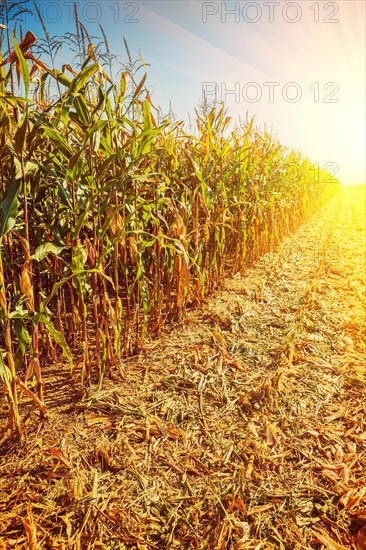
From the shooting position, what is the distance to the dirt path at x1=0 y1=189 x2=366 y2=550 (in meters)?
1.48

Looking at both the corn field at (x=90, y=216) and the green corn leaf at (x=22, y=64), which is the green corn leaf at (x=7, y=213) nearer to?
the corn field at (x=90, y=216)

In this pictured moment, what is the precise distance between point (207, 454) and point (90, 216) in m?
1.78

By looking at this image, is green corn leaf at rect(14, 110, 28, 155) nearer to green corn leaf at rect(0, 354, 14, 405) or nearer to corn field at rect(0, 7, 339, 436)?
corn field at rect(0, 7, 339, 436)

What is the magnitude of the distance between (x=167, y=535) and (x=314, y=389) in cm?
148

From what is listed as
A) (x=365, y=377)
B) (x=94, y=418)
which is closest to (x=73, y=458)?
(x=94, y=418)

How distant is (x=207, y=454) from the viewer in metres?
1.89

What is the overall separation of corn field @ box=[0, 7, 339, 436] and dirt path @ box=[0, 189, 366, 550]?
29 centimetres

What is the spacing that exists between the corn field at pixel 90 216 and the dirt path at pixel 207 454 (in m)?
0.29

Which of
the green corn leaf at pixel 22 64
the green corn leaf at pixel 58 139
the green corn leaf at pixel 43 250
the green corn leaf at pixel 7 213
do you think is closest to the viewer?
the green corn leaf at pixel 22 64

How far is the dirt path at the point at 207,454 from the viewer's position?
1.48m

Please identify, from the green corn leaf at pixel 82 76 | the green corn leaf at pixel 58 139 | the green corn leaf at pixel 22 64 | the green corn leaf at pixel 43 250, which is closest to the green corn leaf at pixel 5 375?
the green corn leaf at pixel 43 250

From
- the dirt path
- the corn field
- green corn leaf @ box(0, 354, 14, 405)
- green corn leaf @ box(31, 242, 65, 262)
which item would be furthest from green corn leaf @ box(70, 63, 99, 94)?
the dirt path

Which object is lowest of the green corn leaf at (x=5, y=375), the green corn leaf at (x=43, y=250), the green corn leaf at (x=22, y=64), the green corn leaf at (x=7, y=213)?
the green corn leaf at (x=5, y=375)

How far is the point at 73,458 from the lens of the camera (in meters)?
1.80
